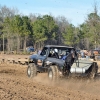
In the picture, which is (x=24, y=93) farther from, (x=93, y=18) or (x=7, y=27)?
(x=7, y=27)

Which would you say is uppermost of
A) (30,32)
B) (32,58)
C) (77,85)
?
(30,32)

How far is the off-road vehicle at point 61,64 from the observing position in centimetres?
1245

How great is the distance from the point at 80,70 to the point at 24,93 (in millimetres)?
4716

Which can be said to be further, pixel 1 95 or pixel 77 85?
pixel 77 85

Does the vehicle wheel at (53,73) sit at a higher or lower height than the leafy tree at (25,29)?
lower

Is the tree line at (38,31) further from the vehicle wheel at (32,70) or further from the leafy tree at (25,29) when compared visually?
the vehicle wheel at (32,70)

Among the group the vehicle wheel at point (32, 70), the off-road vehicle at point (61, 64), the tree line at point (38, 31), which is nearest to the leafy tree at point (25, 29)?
the tree line at point (38, 31)

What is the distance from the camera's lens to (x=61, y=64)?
12.5 metres

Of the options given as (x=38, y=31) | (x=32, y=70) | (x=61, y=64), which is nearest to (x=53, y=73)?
(x=61, y=64)

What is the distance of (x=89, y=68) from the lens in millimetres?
12961

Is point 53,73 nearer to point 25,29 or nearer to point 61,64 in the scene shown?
point 61,64

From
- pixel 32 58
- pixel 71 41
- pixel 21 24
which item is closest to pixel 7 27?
pixel 21 24

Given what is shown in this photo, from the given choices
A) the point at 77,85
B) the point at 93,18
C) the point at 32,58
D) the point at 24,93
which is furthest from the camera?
the point at 93,18

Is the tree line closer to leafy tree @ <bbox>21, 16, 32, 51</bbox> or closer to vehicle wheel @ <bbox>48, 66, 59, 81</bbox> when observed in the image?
leafy tree @ <bbox>21, 16, 32, 51</bbox>
